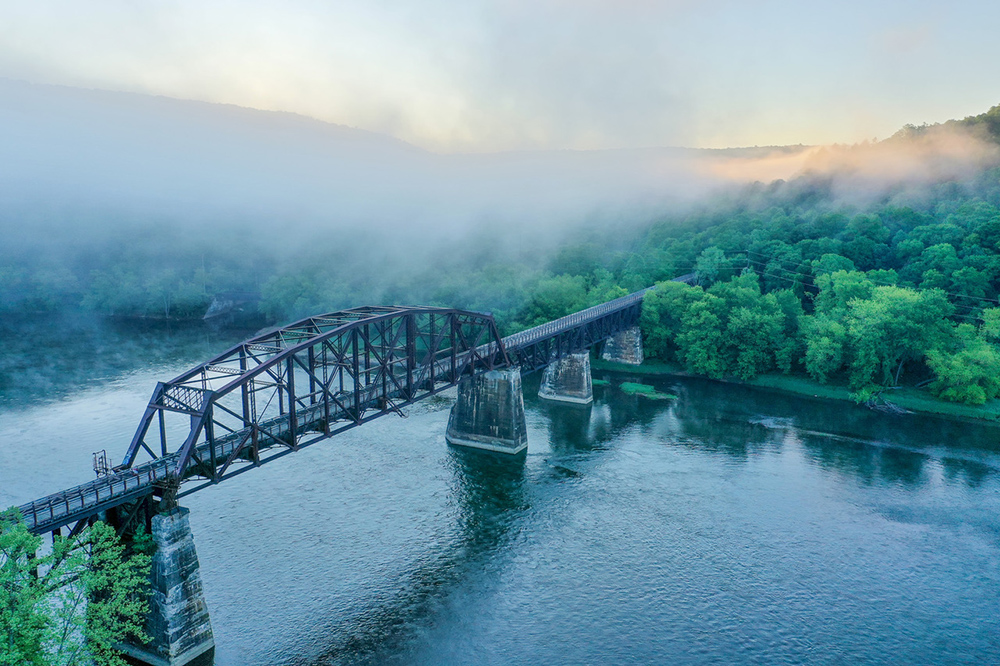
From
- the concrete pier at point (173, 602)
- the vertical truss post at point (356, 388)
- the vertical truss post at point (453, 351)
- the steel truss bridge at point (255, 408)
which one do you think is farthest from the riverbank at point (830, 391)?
the concrete pier at point (173, 602)

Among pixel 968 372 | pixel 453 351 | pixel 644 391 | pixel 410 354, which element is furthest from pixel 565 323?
pixel 968 372

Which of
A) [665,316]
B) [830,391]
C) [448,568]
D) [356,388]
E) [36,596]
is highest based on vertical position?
[356,388]

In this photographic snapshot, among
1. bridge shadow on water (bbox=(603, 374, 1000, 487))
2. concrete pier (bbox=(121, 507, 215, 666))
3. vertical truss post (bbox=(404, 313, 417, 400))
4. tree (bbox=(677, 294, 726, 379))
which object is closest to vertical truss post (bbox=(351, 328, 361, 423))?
vertical truss post (bbox=(404, 313, 417, 400))

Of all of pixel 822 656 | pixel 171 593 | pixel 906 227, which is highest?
pixel 906 227

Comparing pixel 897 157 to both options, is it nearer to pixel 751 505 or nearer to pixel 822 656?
pixel 751 505

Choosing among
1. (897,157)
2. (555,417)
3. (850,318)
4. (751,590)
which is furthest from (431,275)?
(897,157)

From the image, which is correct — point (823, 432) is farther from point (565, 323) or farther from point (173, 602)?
→ point (173, 602)

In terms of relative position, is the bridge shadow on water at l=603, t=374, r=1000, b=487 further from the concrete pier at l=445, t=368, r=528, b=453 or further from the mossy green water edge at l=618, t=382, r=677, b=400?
the concrete pier at l=445, t=368, r=528, b=453
